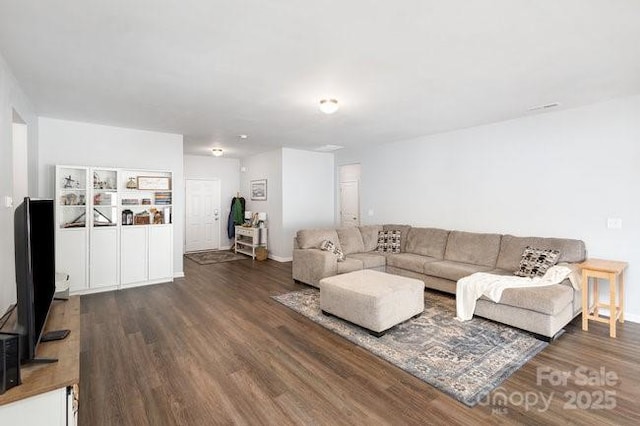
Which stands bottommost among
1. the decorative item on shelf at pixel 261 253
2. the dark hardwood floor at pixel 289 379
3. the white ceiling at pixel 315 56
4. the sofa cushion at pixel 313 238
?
the dark hardwood floor at pixel 289 379

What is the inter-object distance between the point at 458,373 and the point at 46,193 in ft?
18.2

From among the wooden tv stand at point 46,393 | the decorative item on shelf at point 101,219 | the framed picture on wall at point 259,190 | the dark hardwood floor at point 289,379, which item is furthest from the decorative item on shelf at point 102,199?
the wooden tv stand at point 46,393

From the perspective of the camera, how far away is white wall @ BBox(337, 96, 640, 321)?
3.53m

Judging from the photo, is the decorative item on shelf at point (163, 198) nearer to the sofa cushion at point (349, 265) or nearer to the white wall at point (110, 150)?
the white wall at point (110, 150)

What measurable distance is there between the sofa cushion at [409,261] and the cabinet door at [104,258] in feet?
14.1

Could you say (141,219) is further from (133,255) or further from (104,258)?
(104,258)

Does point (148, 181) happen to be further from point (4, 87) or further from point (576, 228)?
point (576, 228)

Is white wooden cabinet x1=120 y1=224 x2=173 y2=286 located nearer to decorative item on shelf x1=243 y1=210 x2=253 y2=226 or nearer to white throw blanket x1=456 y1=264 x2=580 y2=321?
decorative item on shelf x1=243 y1=210 x2=253 y2=226

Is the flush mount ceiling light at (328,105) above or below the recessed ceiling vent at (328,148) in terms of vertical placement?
below

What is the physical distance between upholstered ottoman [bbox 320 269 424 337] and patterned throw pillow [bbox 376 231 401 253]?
1.76 meters

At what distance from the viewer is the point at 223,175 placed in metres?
8.35

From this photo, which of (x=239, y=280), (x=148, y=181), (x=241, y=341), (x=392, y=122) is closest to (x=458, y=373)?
(x=241, y=341)

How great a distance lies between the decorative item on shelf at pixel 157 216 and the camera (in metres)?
5.12

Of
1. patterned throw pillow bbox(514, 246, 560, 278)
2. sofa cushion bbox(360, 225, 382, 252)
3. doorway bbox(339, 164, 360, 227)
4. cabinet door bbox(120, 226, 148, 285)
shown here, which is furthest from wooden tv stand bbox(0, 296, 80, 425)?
doorway bbox(339, 164, 360, 227)
